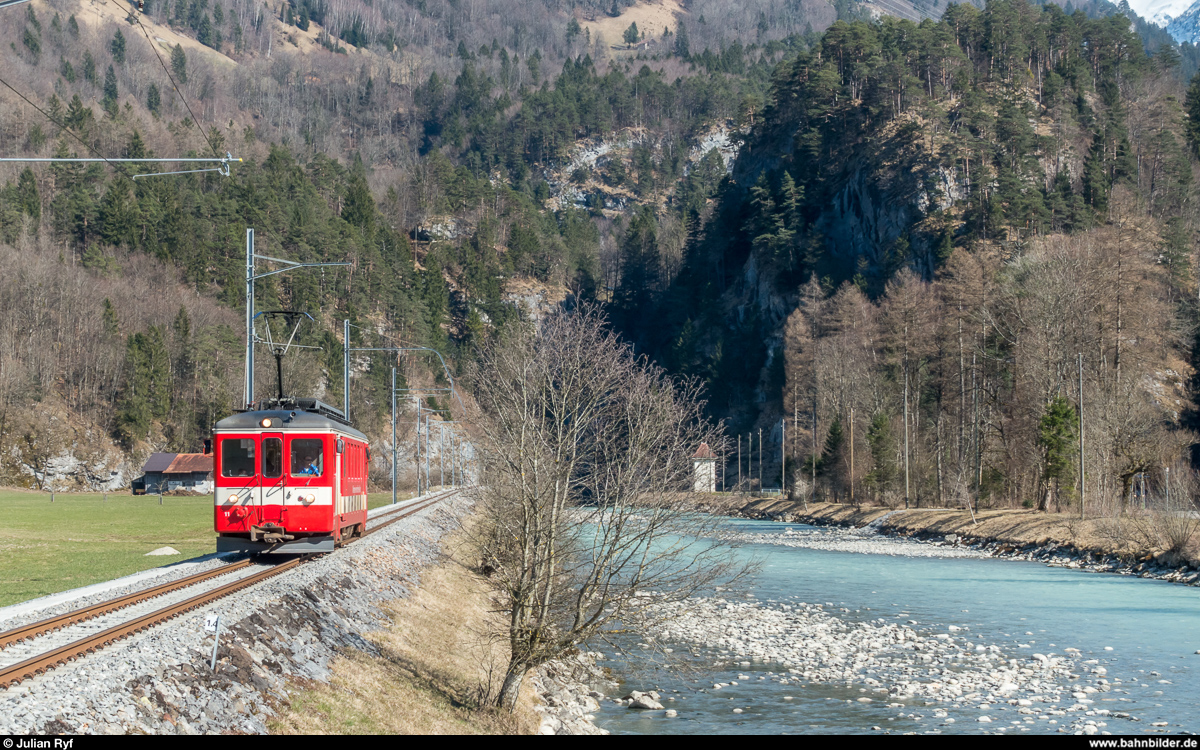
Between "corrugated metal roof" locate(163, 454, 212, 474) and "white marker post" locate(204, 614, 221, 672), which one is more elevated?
"white marker post" locate(204, 614, 221, 672)

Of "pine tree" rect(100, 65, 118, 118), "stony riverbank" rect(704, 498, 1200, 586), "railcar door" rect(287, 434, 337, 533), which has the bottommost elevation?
"stony riverbank" rect(704, 498, 1200, 586)

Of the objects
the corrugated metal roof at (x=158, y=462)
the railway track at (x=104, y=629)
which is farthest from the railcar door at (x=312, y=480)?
the corrugated metal roof at (x=158, y=462)

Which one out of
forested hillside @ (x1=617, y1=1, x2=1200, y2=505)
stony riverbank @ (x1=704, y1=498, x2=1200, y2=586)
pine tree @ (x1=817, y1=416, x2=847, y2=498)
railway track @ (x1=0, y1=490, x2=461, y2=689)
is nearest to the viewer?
railway track @ (x1=0, y1=490, x2=461, y2=689)

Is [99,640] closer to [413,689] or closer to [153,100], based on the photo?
[413,689]

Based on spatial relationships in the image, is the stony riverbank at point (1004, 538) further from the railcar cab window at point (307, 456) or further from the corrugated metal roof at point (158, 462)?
the corrugated metal roof at point (158, 462)

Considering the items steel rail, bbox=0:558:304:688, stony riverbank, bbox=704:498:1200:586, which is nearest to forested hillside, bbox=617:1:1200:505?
stony riverbank, bbox=704:498:1200:586

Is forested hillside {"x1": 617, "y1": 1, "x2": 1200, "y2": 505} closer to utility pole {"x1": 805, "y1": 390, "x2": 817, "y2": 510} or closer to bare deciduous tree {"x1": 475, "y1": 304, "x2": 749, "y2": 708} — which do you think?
utility pole {"x1": 805, "y1": 390, "x2": 817, "y2": 510}

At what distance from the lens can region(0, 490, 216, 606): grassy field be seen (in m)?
21.6

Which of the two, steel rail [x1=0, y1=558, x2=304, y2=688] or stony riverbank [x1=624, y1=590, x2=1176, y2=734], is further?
stony riverbank [x1=624, y1=590, x2=1176, y2=734]

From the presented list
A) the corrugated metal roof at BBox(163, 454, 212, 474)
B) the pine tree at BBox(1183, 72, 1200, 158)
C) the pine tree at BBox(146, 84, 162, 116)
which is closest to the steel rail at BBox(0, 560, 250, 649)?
the corrugated metal roof at BBox(163, 454, 212, 474)

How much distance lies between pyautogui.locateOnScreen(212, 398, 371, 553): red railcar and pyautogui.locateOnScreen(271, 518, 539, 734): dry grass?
3101 mm

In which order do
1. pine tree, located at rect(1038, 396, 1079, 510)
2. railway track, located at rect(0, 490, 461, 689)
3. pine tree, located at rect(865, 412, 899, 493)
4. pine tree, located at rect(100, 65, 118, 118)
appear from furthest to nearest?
1. pine tree, located at rect(100, 65, 118, 118)
2. pine tree, located at rect(865, 412, 899, 493)
3. pine tree, located at rect(1038, 396, 1079, 510)
4. railway track, located at rect(0, 490, 461, 689)

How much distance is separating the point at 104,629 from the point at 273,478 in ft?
28.9

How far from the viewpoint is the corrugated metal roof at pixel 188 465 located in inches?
3381
